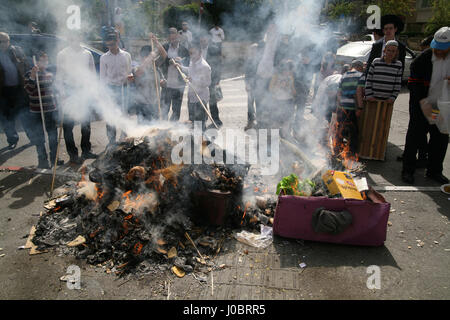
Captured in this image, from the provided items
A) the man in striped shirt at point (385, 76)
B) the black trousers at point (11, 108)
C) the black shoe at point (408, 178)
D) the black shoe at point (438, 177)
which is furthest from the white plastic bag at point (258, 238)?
the black trousers at point (11, 108)

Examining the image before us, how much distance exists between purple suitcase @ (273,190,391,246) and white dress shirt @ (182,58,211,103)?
11.7 feet

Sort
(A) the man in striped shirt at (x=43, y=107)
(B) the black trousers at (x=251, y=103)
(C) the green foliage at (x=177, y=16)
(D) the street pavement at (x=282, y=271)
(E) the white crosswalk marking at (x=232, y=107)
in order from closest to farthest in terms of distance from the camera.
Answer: (D) the street pavement at (x=282, y=271) < (A) the man in striped shirt at (x=43, y=107) < (B) the black trousers at (x=251, y=103) < (E) the white crosswalk marking at (x=232, y=107) < (C) the green foliage at (x=177, y=16)

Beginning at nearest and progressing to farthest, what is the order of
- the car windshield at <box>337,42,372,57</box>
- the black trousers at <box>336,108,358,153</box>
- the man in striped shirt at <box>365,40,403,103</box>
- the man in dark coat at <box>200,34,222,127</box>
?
the man in striped shirt at <box>365,40,403,103</box>, the black trousers at <box>336,108,358,153</box>, the man in dark coat at <box>200,34,222,127</box>, the car windshield at <box>337,42,372,57</box>

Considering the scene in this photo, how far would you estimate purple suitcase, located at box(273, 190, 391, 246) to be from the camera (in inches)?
129

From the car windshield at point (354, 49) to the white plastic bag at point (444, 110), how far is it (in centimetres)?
669

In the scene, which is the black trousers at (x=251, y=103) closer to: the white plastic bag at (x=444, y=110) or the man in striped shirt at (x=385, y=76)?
the man in striped shirt at (x=385, y=76)

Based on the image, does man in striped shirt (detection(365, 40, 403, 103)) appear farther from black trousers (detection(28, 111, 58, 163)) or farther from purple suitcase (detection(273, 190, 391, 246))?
black trousers (detection(28, 111, 58, 163))

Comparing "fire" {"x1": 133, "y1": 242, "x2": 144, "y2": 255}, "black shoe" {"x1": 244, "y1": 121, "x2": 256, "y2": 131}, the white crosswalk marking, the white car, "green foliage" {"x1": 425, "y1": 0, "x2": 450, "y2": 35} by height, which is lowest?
"fire" {"x1": 133, "y1": 242, "x2": 144, "y2": 255}

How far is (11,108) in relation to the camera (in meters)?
6.46

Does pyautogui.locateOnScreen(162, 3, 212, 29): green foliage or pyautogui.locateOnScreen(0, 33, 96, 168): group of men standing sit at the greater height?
pyautogui.locateOnScreen(162, 3, 212, 29): green foliage

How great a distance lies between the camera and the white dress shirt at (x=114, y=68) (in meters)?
5.65

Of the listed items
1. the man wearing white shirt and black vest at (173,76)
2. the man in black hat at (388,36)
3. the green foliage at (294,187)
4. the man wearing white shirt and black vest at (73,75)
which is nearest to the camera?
the green foliage at (294,187)

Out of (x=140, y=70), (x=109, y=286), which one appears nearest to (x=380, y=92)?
(x=140, y=70)

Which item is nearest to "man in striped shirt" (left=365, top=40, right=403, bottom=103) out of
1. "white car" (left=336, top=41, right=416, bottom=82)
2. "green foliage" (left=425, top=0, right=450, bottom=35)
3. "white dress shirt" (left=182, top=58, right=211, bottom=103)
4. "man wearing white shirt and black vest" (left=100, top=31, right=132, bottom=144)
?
"white dress shirt" (left=182, top=58, right=211, bottom=103)
